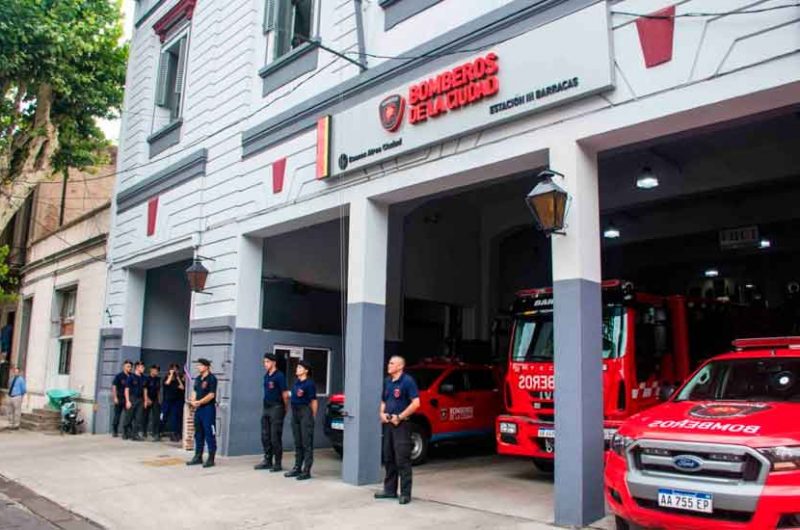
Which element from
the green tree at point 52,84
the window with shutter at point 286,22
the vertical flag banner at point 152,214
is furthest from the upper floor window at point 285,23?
the green tree at point 52,84

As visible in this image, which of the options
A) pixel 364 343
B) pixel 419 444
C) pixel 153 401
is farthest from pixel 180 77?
pixel 419 444

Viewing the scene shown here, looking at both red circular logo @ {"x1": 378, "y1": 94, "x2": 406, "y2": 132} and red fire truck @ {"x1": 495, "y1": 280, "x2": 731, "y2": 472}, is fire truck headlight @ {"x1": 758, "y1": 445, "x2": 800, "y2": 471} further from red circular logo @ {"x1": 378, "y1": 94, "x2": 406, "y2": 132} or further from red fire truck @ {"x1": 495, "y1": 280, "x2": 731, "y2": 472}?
red circular logo @ {"x1": 378, "y1": 94, "x2": 406, "y2": 132}

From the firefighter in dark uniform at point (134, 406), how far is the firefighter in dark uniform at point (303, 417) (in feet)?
22.4

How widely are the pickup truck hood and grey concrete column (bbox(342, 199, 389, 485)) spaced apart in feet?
14.1

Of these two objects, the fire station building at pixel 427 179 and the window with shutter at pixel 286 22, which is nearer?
the fire station building at pixel 427 179

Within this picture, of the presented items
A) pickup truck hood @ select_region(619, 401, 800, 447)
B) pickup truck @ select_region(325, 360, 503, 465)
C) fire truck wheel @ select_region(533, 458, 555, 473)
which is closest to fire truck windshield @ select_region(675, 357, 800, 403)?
pickup truck hood @ select_region(619, 401, 800, 447)

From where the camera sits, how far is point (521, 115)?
7918mm

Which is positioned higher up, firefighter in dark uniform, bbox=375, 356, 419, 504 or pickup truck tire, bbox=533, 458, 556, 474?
firefighter in dark uniform, bbox=375, 356, 419, 504

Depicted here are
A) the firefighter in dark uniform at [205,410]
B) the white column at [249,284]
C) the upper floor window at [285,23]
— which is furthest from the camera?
the upper floor window at [285,23]

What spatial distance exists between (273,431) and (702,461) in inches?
268

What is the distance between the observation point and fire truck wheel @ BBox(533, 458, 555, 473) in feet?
32.6

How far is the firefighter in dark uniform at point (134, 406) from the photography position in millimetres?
15320

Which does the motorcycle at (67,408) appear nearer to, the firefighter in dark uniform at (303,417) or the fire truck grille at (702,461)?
the firefighter in dark uniform at (303,417)

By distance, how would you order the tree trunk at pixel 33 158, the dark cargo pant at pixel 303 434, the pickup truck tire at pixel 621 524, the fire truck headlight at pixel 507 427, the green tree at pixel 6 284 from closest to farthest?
the pickup truck tire at pixel 621 524
the fire truck headlight at pixel 507 427
the dark cargo pant at pixel 303 434
the tree trunk at pixel 33 158
the green tree at pixel 6 284
